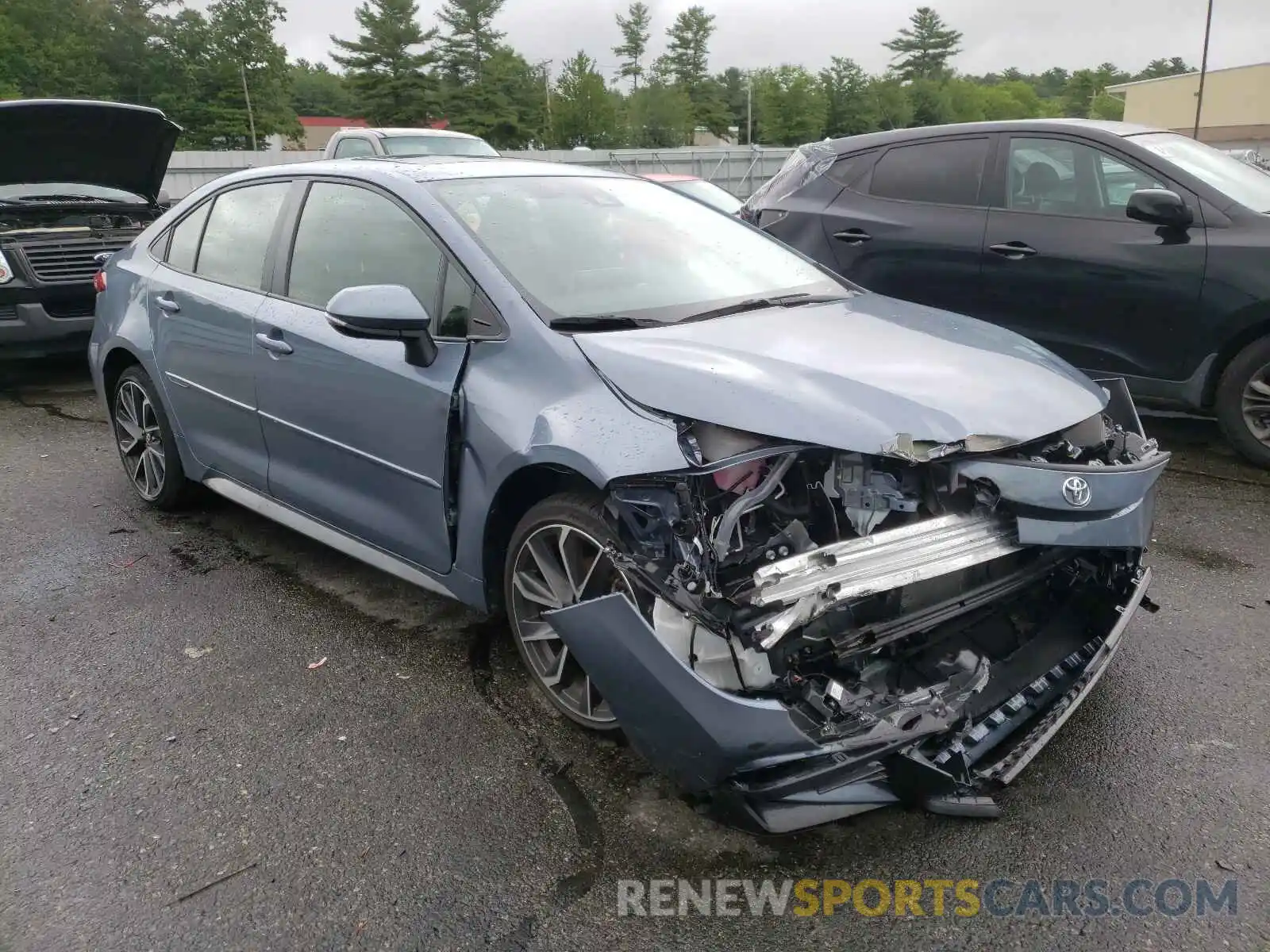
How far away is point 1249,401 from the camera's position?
16.1 feet

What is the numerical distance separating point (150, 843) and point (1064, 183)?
529 cm

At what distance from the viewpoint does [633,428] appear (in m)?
2.55

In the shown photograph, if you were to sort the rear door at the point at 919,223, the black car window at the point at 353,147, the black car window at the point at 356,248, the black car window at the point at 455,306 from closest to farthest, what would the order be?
the black car window at the point at 455,306, the black car window at the point at 356,248, the rear door at the point at 919,223, the black car window at the point at 353,147

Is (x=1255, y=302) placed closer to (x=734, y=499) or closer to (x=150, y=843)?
(x=734, y=499)

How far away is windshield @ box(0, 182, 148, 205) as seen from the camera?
7.56 meters

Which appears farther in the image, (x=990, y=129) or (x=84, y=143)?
(x=84, y=143)

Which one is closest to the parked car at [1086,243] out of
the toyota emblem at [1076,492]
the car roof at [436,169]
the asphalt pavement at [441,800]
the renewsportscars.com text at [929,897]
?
the asphalt pavement at [441,800]

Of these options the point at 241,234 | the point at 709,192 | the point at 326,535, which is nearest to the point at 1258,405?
the point at 326,535

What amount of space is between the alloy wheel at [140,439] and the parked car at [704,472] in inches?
47.9

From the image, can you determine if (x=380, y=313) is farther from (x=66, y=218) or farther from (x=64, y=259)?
(x=66, y=218)

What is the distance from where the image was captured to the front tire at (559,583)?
2.68 m

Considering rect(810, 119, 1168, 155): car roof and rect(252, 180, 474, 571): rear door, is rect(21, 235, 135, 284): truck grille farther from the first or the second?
→ rect(810, 119, 1168, 155): car roof

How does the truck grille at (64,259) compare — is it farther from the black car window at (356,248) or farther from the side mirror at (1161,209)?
the side mirror at (1161,209)

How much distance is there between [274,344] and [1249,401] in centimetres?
458
